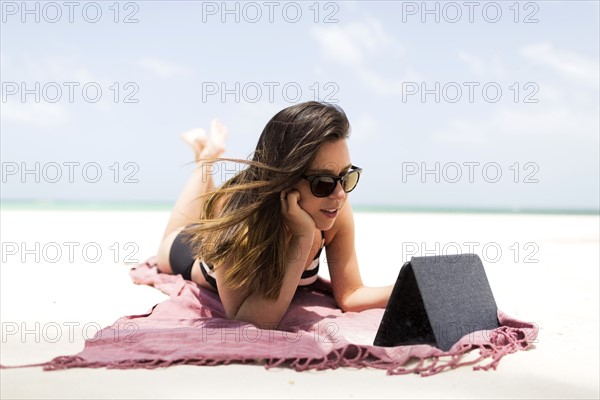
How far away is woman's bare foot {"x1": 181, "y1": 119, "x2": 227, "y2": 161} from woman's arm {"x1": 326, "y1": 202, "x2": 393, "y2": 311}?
3291 millimetres

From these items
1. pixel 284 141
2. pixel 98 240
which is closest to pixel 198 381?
pixel 284 141

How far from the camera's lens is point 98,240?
9438 mm

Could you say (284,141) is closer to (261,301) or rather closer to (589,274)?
(261,301)

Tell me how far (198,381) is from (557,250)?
799cm

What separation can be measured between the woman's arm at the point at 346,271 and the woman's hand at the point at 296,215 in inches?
24.7

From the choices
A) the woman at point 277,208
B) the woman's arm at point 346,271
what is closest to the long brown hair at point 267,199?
the woman at point 277,208

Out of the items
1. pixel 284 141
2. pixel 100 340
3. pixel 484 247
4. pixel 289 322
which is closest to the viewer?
pixel 100 340

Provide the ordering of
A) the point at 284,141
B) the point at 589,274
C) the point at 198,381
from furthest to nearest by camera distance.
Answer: the point at 589,274, the point at 284,141, the point at 198,381

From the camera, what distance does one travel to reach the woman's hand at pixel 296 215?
3.17m

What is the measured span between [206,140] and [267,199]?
3.99 metres

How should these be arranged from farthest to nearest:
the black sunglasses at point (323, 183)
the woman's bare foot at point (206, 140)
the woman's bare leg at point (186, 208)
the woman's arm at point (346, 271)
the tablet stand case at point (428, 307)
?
1. the woman's bare foot at point (206, 140)
2. the woman's bare leg at point (186, 208)
3. the woman's arm at point (346, 271)
4. the black sunglasses at point (323, 183)
5. the tablet stand case at point (428, 307)

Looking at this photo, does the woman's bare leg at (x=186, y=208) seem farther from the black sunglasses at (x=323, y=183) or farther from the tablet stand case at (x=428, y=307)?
the tablet stand case at (x=428, y=307)

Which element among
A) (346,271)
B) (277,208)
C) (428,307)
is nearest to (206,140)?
(346,271)

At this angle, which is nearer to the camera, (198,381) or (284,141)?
(198,381)
